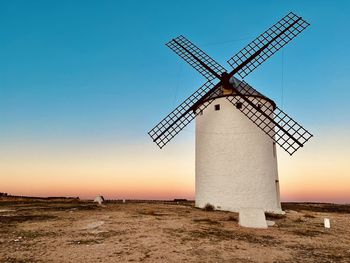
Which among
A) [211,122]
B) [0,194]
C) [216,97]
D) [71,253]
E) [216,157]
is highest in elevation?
[216,97]

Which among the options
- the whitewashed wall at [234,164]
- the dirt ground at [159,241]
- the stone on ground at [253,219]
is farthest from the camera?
the whitewashed wall at [234,164]

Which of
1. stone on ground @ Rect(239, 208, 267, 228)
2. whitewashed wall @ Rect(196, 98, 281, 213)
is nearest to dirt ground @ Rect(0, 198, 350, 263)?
stone on ground @ Rect(239, 208, 267, 228)

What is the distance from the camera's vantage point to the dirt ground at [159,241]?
739 cm

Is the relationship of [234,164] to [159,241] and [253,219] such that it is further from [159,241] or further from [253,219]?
[159,241]

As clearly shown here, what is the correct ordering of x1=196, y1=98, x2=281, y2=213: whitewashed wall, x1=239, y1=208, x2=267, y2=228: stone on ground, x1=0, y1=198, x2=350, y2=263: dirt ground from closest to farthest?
x1=0, y1=198, x2=350, y2=263: dirt ground, x1=239, y1=208, x2=267, y2=228: stone on ground, x1=196, y1=98, x2=281, y2=213: whitewashed wall

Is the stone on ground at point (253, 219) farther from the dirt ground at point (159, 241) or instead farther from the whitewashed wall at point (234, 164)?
the whitewashed wall at point (234, 164)

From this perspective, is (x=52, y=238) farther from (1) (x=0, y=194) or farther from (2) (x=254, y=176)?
(1) (x=0, y=194)

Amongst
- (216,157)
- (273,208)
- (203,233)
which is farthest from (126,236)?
(273,208)

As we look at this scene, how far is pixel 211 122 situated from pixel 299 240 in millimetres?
9716

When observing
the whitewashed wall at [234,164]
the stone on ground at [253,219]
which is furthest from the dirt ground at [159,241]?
the whitewashed wall at [234,164]

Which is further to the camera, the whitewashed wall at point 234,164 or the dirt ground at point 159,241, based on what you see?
the whitewashed wall at point 234,164

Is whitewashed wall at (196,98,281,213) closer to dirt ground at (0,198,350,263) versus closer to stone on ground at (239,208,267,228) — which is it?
dirt ground at (0,198,350,263)

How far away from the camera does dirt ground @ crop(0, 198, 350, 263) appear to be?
7.39 metres

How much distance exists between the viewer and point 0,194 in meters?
27.3
